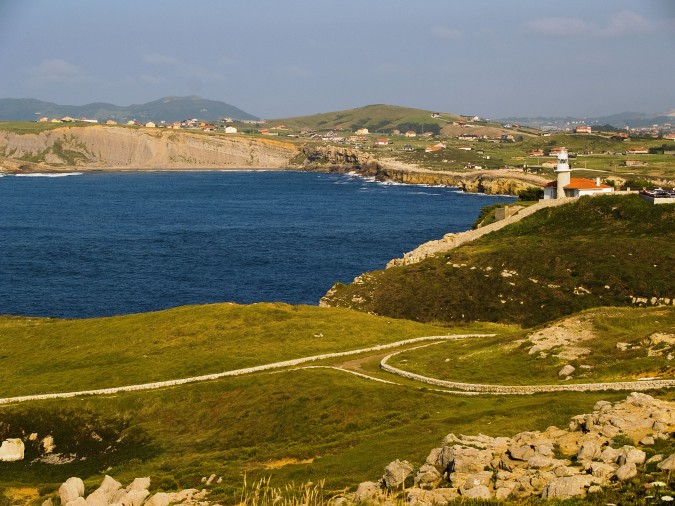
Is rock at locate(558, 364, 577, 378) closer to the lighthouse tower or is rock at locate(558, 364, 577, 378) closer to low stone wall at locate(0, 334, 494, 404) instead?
low stone wall at locate(0, 334, 494, 404)

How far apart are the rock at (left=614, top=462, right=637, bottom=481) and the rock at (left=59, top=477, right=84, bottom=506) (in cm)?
2045

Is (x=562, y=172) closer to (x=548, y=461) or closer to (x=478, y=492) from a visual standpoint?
(x=548, y=461)

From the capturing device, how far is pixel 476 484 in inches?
972

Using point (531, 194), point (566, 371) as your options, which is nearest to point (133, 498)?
point (566, 371)

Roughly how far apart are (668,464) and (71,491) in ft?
72.9

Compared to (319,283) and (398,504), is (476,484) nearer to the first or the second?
(398,504)

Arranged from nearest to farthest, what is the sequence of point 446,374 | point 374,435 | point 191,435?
point 374,435 → point 191,435 → point 446,374

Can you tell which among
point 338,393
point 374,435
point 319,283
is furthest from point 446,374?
point 319,283

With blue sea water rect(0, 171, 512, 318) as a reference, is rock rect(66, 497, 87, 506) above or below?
above

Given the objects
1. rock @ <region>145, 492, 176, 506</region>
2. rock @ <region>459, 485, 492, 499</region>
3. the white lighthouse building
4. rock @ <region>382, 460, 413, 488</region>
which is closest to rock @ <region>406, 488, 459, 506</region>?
rock @ <region>459, 485, 492, 499</region>

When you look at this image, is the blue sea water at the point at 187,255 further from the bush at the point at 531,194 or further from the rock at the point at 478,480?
the rock at the point at 478,480

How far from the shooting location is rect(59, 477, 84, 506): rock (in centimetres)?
3153

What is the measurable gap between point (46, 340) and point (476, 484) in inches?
2036

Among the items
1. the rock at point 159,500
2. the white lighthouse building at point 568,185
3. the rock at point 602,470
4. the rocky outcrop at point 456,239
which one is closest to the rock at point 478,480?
the rock at point 602,470
